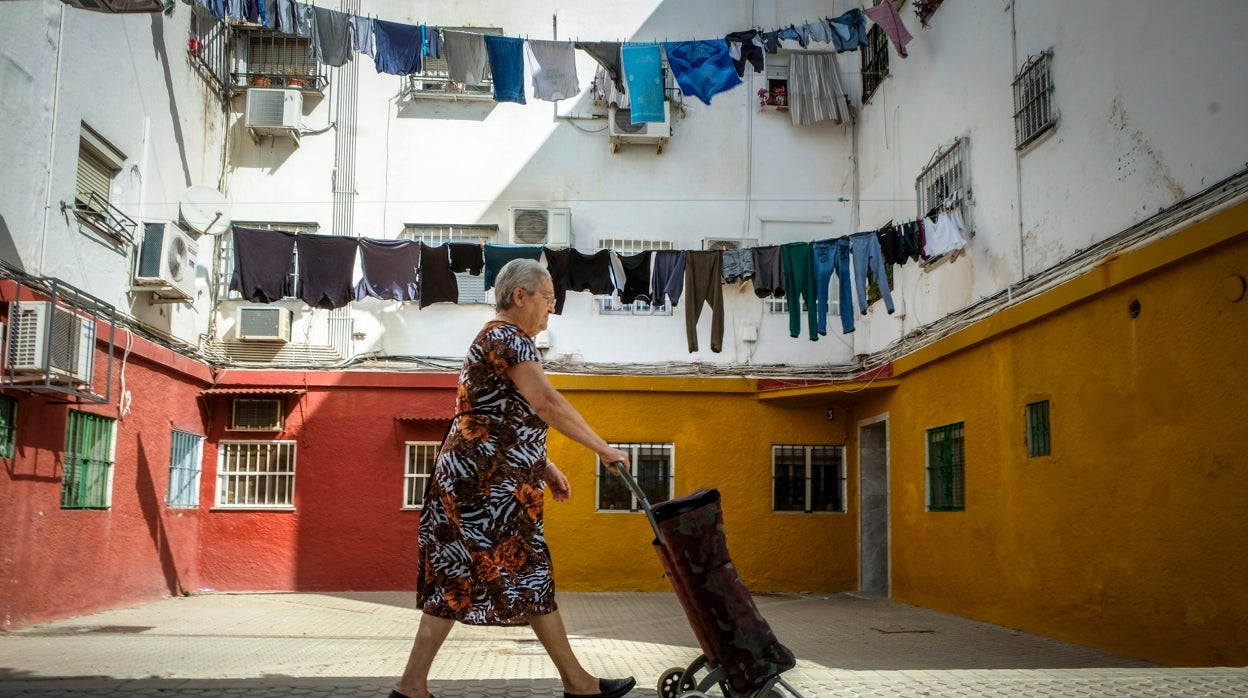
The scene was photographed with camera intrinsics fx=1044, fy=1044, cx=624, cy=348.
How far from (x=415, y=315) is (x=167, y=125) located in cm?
381

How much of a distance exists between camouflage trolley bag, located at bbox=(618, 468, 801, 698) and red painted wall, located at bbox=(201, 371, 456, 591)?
10068 mm

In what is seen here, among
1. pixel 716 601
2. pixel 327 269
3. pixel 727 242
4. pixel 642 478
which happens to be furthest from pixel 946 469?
pixel 716 601

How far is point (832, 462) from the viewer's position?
47.0ft

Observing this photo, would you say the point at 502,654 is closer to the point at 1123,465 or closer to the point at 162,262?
the point at 1123,465

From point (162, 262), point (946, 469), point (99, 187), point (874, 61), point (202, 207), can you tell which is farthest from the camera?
point (874, 61)

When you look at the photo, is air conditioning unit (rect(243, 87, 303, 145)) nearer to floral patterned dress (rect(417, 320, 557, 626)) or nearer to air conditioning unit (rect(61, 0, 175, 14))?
air conditioning unit (rect(61, 0, 175, 14))

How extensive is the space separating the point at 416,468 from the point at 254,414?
7.30ft

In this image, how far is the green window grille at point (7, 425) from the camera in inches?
340

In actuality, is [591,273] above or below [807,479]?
above

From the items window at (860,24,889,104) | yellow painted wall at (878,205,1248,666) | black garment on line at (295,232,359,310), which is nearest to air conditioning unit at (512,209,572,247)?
Result: black garment on line at (295,232,359,310)

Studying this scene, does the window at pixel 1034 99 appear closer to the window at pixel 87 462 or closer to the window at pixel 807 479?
the window at pixel 807 479

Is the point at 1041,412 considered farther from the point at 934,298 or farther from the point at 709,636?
the point at 709,636

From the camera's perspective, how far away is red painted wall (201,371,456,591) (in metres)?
13.4

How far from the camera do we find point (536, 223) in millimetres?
14195
